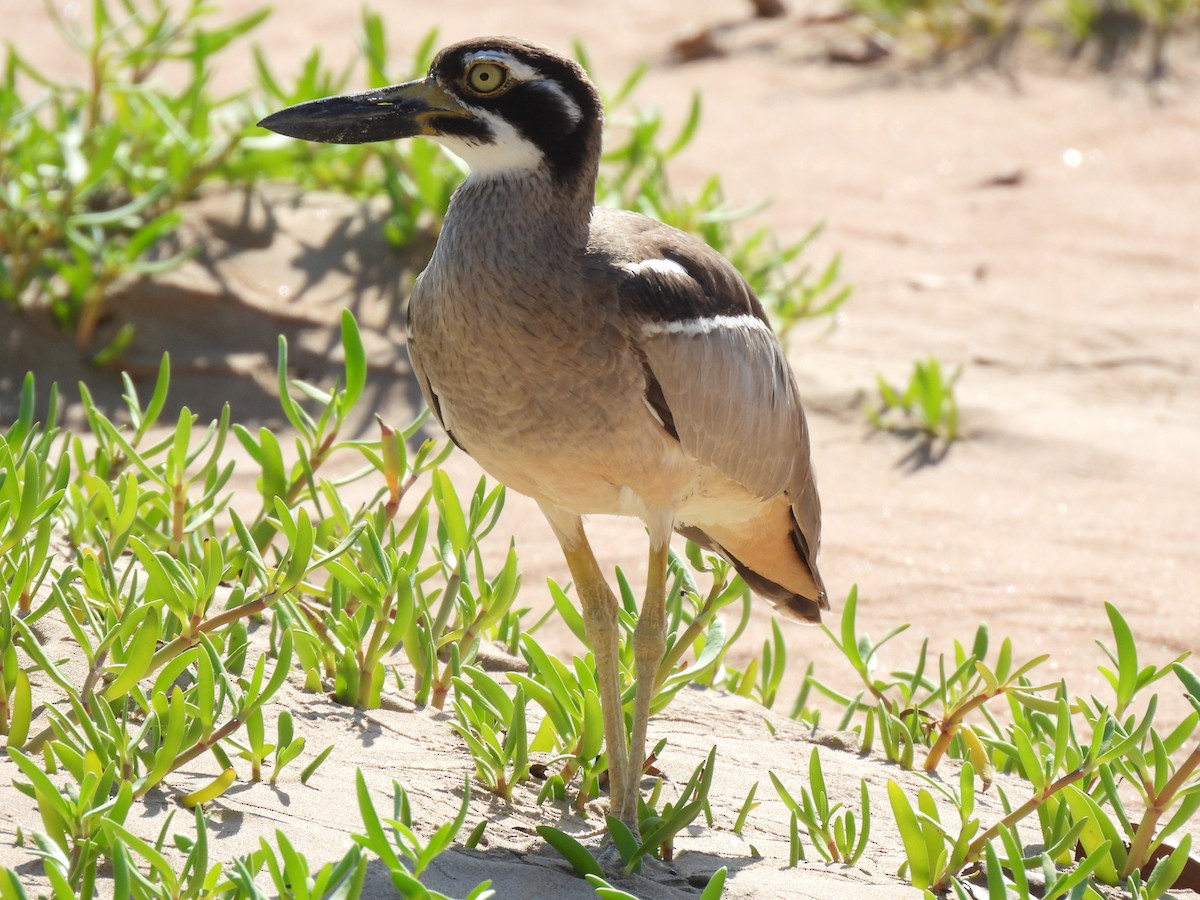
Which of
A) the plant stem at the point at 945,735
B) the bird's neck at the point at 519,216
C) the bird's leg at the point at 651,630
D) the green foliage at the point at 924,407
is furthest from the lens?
the green foliage at the point at 924,407

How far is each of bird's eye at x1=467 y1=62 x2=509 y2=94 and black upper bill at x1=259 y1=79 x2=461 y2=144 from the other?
0.09 metres

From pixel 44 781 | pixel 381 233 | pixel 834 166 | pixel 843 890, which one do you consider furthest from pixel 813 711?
pixel 834 166

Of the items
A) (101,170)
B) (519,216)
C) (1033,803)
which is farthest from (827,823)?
(101,170)

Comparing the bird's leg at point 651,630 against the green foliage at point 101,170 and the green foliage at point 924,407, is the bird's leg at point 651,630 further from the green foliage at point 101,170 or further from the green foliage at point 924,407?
the green foliage at point 101,170

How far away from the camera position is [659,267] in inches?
122

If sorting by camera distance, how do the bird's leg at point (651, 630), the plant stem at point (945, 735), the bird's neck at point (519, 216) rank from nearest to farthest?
1. the bird's neck at point (519, 216)
2. the bird's leg at point (651, 630)
3. the plant stem at point (945, 735)

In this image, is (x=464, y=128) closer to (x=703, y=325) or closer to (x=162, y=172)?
(x=703, y=325)

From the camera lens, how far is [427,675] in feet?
11.2

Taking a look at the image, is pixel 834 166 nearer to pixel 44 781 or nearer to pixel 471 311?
pixel 471 311

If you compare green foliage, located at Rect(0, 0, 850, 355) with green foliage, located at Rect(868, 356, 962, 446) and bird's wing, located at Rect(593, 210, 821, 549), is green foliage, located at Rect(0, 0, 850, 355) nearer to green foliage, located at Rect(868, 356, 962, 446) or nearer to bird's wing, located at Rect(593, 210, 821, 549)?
green foliage, located at Rect(868, 356, 962, 446)

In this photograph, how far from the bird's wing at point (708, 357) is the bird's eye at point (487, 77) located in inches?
15.0

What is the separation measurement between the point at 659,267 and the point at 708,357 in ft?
0.77

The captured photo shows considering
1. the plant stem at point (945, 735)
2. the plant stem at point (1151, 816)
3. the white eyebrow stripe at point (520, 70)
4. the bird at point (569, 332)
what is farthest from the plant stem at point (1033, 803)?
the white eyebrow stripe at point (520, 70)

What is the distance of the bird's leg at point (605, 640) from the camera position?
311 centimetres
